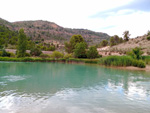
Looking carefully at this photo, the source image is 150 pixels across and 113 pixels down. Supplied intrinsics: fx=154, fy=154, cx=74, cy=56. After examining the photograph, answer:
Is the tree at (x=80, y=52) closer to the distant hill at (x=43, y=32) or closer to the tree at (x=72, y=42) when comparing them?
the tree at (x=72, y=42)

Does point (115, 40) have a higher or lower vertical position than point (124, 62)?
higher

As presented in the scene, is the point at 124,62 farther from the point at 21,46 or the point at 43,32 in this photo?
the point at 43,32

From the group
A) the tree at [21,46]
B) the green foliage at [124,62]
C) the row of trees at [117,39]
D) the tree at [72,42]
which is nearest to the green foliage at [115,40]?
the row of trees at [117,39]

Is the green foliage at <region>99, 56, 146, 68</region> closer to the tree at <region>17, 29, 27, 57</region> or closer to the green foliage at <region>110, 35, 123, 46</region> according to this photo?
the tree at <region>17, 29, 27, 57</region>

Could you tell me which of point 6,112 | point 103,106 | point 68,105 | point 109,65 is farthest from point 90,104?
point 109,65

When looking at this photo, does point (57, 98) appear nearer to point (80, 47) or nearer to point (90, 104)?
point (90, 104)

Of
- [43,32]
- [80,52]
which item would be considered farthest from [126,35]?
[43,32]

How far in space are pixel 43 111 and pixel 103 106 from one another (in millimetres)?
3038

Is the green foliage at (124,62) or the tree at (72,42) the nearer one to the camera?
the green foliage at (124,62)

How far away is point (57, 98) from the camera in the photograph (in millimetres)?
8898

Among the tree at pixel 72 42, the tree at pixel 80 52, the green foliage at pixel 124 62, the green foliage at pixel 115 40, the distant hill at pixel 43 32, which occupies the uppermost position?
the distant hill at pixel 43 32

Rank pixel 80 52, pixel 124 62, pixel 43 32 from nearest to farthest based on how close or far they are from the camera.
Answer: pixel 124 62, pixel 80 52, pixel 43 32

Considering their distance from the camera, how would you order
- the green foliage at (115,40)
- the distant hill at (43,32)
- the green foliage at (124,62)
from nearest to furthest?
the green foliage at (124,62) < the green foliage at (115,40) < the distant hill at (43,32)

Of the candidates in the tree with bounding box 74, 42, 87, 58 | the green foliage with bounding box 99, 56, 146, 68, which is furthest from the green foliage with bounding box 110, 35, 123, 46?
the green foliage with bounding box 99, 56, 146, 68
